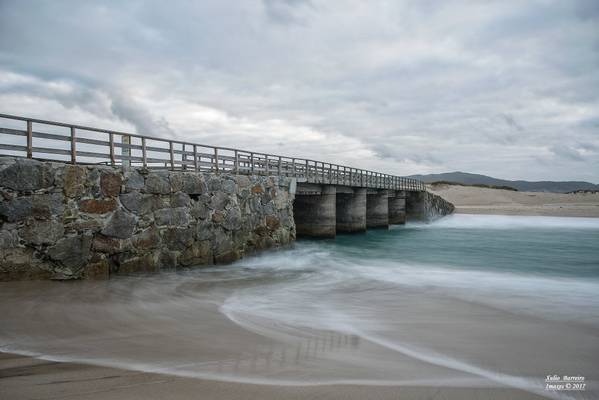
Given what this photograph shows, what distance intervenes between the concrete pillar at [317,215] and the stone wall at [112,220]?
10749 mm

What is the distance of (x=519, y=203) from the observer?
8006 cm

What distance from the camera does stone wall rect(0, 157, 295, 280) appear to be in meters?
11.0

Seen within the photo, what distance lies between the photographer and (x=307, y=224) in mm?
29172

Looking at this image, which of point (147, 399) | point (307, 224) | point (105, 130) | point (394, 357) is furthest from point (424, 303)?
point (307, 224)

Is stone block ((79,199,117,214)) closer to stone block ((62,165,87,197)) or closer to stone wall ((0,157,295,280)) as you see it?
stone wall ((0,157,295,280))

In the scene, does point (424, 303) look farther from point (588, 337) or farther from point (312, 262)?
point (312, 262)

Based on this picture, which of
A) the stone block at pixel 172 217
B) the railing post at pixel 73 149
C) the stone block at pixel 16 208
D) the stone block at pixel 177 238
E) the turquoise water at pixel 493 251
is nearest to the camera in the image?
the stone block at pixel 16 208

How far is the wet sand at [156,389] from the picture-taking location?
453 centimetres

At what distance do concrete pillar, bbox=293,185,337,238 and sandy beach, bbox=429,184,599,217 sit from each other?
4313 cm

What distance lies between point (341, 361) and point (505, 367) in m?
2.35

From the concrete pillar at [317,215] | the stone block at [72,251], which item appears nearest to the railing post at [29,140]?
the stone block at [72,251]

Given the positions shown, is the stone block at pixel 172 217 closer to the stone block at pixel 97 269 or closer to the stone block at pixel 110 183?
the stone block at pixel 110 183

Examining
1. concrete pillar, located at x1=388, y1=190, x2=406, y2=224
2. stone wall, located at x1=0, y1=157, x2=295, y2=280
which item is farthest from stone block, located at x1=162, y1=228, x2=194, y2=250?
concrete pillar, located at x1=388, y1=190, x2=406, y2=224

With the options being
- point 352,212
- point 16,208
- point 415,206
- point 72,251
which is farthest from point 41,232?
point 415,206
